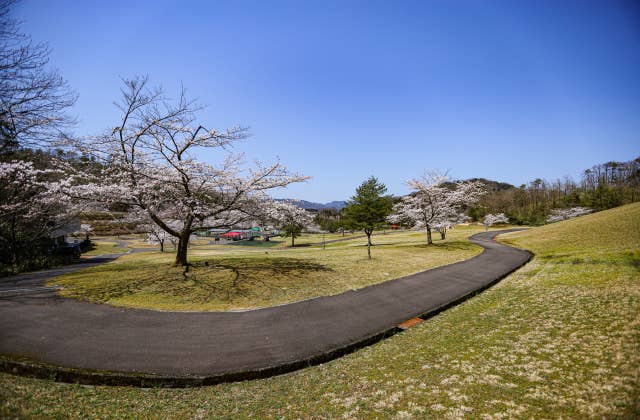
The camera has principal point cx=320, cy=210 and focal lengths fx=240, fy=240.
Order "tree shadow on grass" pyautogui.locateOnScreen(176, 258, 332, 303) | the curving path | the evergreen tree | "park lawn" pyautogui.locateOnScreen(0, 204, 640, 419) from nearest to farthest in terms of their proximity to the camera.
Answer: "park lawn" pyautogui.locateOnScreen(0, 204, 640, 419) → the curving path → "tree shadow on grass" pyautogui.locateOnScreen(176, 258, 332, 303) → the evergreen tree

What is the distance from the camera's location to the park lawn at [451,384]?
12.7ft

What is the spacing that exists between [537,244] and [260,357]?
29439 millimetres

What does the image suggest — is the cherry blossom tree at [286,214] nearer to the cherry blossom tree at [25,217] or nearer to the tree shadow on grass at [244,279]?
the tree shadow on grass at [244,279]

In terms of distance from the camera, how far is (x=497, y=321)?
25.4ft

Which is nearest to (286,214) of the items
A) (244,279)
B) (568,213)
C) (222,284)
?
(244,279)

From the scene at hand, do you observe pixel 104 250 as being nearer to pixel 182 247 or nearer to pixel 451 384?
pixel 182 247

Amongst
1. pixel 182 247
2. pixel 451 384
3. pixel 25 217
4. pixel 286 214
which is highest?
pixel 25 217

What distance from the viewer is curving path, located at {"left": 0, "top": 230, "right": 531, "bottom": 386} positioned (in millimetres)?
5496

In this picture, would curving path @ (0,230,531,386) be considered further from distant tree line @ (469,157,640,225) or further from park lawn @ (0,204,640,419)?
distant tree line @ (469,157,640,225)

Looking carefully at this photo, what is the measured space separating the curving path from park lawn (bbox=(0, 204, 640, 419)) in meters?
0.39

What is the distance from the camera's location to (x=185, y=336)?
23.3 feet

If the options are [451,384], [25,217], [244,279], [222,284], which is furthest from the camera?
[25,217]

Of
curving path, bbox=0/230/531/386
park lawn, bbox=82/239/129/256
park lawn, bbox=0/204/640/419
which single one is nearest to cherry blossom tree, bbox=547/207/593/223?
park lawn, bbox=0/204/640/419

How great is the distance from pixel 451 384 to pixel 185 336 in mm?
6985
